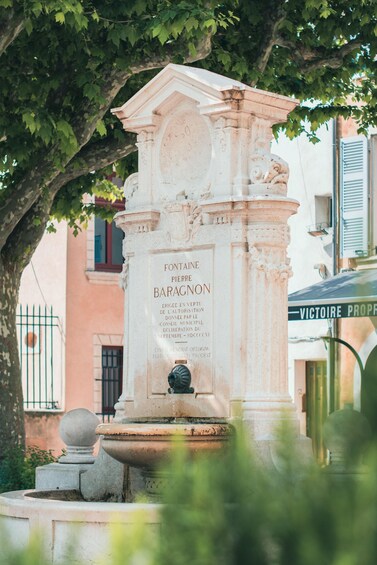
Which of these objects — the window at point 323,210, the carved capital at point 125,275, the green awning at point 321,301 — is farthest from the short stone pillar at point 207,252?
the window at point 323,210

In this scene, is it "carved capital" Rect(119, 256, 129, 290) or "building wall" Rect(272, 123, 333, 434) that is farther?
"building wall" Rect(272, 123, 333, 434)

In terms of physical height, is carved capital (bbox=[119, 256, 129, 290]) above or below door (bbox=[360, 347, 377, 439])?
above

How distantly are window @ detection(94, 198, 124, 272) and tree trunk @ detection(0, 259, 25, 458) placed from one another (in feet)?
38.5

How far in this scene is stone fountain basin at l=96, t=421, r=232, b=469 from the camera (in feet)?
31.1

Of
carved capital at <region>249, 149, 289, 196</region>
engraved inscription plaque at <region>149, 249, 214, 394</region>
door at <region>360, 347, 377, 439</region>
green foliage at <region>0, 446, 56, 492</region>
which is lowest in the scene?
green foliage at <region>0, 446, 56, 492</region>

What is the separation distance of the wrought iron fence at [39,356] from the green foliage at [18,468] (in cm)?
892

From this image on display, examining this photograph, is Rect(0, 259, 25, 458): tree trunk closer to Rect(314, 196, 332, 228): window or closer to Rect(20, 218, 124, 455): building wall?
Rect(314, 196, 332, 228): window

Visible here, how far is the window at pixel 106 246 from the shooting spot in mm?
28344

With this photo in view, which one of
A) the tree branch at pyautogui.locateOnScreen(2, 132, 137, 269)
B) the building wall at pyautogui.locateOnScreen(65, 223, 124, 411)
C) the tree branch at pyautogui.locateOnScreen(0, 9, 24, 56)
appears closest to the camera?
the tree branch at pyautogui.locateOnScreen(0, 9, 24, 56)

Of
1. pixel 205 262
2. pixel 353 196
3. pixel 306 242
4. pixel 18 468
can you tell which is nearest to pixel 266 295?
pixel 205 262

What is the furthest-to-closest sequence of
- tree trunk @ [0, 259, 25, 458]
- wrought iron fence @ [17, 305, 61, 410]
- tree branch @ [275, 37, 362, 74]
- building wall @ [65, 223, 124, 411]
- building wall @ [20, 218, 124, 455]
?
building wall @ [65, 223, 124, 411], building wall @ [20, 218, 124, 455], wrought iron fence @ [17, 305, 61, 410], tree branch @ [275, 37, 362, 74], tree trunk @ [0, 259, 25, 458]

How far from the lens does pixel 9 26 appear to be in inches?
549

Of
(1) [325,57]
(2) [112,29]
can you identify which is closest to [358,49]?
(1) [325,57]

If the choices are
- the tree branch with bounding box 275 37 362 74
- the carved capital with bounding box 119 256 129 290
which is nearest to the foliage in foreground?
the carved capital with bounding box 119 256 129 290
